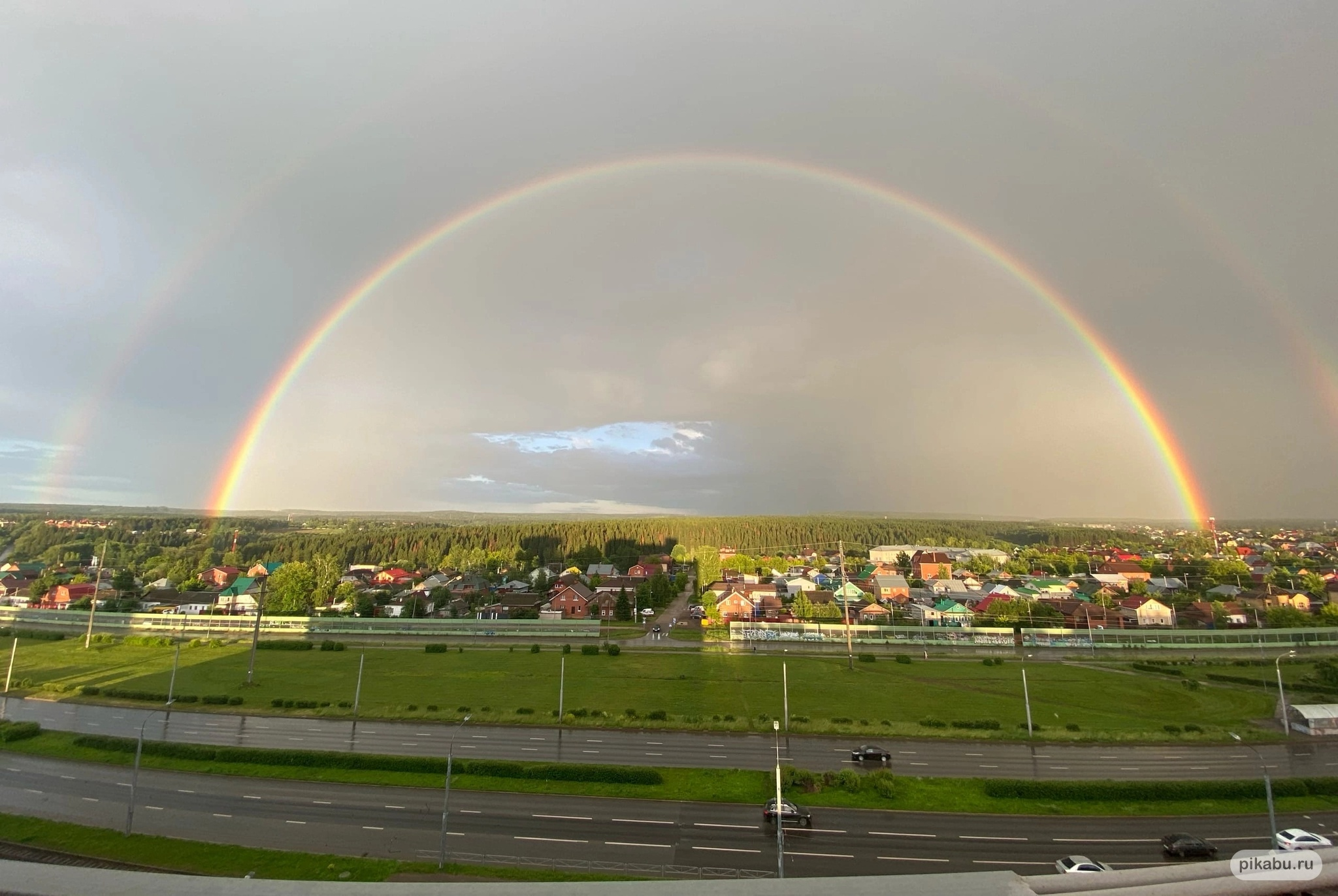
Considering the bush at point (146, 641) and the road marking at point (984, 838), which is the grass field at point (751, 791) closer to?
the road marking at point (984, 838)

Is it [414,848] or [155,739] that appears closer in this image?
[414,848]

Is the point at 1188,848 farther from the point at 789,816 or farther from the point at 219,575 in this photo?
the point at 219,575

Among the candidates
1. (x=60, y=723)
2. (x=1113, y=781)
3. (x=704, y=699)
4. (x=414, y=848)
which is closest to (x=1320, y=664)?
(x=1113, y=781)

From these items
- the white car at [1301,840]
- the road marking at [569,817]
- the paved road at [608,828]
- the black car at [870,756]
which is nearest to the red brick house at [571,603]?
the black car at [870,756]

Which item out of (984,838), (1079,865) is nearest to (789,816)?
(984,838)

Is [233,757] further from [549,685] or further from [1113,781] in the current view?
[1113,781]

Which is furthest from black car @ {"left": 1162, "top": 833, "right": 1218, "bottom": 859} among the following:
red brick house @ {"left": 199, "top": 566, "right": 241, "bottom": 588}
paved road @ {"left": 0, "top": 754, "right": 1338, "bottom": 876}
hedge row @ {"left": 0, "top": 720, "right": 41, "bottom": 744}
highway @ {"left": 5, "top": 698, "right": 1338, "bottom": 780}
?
red brick house @ {"left": 199, "top": 566, "right": 241, "bottom": 588}

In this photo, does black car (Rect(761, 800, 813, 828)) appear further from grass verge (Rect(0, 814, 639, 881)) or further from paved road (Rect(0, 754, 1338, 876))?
grass verge (Rect(0, 814, 639, 881))
